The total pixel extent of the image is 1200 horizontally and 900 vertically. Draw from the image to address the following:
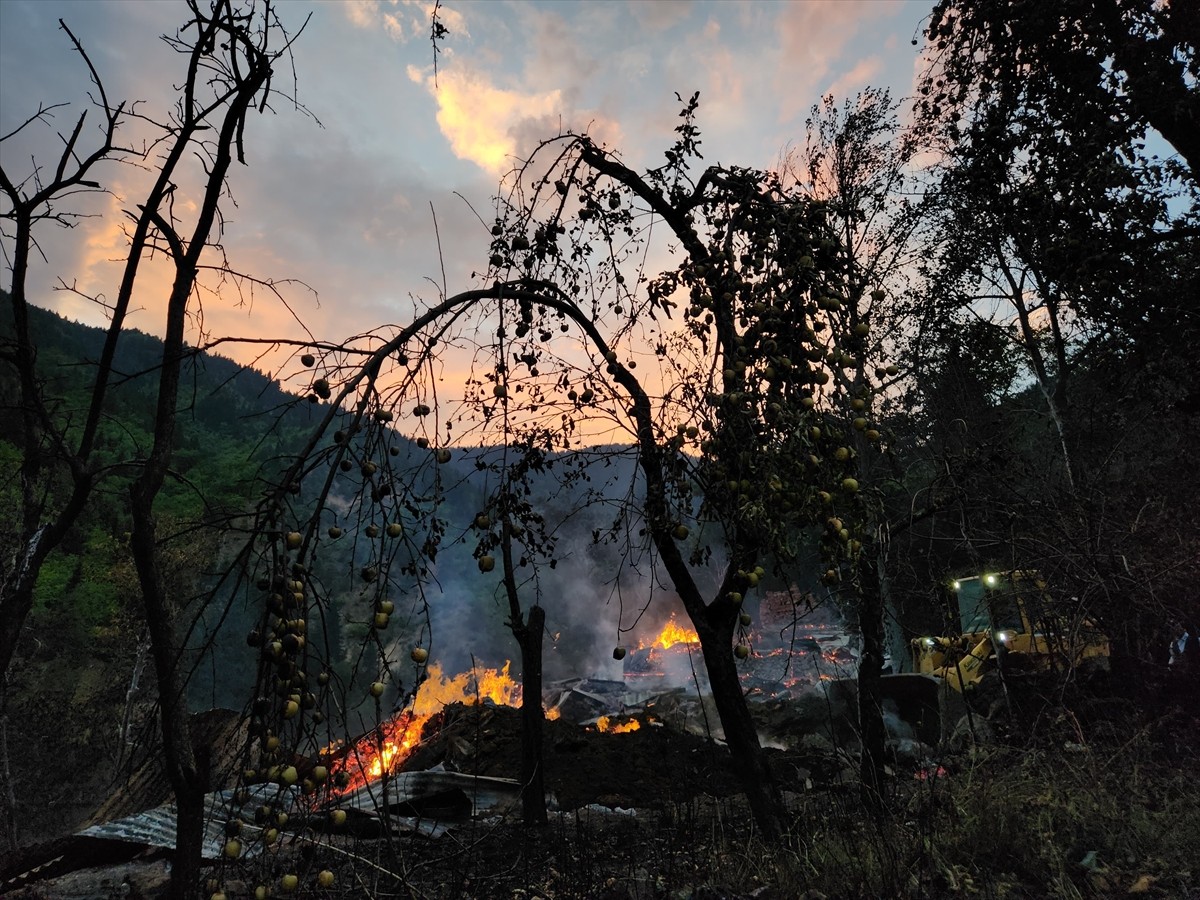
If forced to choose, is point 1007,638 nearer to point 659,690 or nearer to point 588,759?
point 588,759

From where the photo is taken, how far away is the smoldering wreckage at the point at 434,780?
10.2ft

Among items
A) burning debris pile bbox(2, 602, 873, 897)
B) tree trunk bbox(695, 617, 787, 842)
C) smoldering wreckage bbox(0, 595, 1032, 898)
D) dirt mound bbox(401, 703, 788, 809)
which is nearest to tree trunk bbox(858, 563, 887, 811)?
smoldering wreckage bbox(0, 595, 1032, 898)

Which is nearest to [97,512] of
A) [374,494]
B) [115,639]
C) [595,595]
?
[115,639]

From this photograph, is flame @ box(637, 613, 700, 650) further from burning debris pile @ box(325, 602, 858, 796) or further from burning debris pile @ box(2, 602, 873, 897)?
burning debris pile @ box(2, 602, 873, 897)

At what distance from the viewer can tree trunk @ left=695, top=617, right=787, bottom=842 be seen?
521 centimetres

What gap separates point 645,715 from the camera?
1834 centimetres

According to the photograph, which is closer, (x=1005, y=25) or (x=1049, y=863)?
(x=1049, y=863)

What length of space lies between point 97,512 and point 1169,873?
39.7 m

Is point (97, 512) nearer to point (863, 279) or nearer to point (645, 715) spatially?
point (645, 715)

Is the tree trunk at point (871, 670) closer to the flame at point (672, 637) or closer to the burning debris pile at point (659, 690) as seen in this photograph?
the burning debris pile at point (659, 690)

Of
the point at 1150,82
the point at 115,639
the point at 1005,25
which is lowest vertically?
the point at 115,639

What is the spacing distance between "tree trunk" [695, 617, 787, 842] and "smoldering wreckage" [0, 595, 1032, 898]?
2.15 feet

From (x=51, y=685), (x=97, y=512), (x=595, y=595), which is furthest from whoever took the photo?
(x=595, y=595)

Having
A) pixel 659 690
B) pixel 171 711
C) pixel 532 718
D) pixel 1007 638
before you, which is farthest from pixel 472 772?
pixel 659 690
